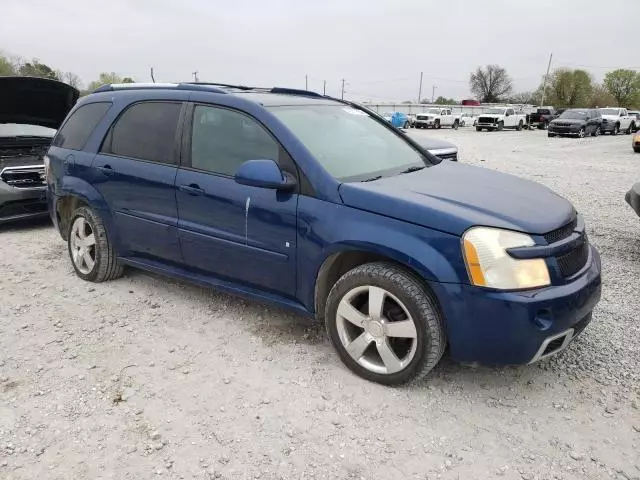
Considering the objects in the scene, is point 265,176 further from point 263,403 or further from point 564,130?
point 564,130

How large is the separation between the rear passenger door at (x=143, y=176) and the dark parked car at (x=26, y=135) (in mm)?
2656

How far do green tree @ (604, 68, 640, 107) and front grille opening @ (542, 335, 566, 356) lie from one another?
96582 millimetres

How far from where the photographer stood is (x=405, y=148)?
4.06 metres

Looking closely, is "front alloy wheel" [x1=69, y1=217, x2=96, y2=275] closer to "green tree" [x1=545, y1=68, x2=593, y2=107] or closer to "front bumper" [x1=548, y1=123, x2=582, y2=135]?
"front bumper" [x1=548, y1=123, x2=582, y2=135]

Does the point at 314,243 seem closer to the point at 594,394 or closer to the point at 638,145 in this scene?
the point at 594,394

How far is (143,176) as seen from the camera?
12.9 ft

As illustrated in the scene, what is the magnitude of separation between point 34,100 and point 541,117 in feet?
132

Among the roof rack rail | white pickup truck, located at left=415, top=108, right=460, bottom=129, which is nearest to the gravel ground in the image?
the roof rack rail

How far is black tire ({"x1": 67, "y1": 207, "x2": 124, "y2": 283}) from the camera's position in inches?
172

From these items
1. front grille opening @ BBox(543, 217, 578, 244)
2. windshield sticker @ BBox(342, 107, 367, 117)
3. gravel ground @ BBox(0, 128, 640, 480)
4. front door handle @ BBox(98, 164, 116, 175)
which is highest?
windshield sticker @ BBox(342, 107, 367, 117)

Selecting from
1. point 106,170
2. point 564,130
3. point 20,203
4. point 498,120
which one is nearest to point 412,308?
point 106,170

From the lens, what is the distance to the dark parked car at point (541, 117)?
4016 cm

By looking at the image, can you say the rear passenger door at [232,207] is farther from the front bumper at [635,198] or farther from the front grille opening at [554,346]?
the front bumper at [635,198]

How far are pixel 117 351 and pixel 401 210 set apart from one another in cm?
210
